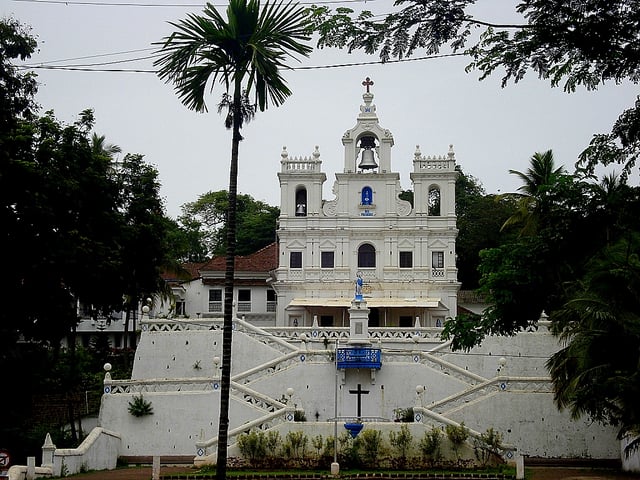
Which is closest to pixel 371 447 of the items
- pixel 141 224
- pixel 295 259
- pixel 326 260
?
pixel 141 224

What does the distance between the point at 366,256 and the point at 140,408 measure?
1697 cm

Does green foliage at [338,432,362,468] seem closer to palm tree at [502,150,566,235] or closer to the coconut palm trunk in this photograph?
the coconut palm trunk

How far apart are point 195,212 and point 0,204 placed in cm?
4364

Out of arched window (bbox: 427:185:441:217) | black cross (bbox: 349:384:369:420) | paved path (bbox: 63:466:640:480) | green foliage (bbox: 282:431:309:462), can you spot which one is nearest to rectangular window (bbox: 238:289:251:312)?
arched window (bbox: 427:185:441:217)

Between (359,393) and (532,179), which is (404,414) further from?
(532,179)

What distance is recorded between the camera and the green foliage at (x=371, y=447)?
85.6 ft

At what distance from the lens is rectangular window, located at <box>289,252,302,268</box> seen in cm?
4378

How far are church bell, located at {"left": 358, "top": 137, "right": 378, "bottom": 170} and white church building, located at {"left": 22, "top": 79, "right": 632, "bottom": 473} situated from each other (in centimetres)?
A: 6

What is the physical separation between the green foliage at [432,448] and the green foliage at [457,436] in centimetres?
35

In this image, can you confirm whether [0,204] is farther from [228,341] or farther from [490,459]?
[490,459]

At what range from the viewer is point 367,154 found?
44.5 meters

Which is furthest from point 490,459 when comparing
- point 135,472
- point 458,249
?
point 458,249

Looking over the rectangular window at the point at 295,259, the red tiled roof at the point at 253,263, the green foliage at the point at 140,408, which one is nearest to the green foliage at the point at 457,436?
the green foliage at the point at 140,408

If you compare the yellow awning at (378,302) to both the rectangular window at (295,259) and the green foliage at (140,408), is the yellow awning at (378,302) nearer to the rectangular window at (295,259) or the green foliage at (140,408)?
the rectangular window at (295,259)
